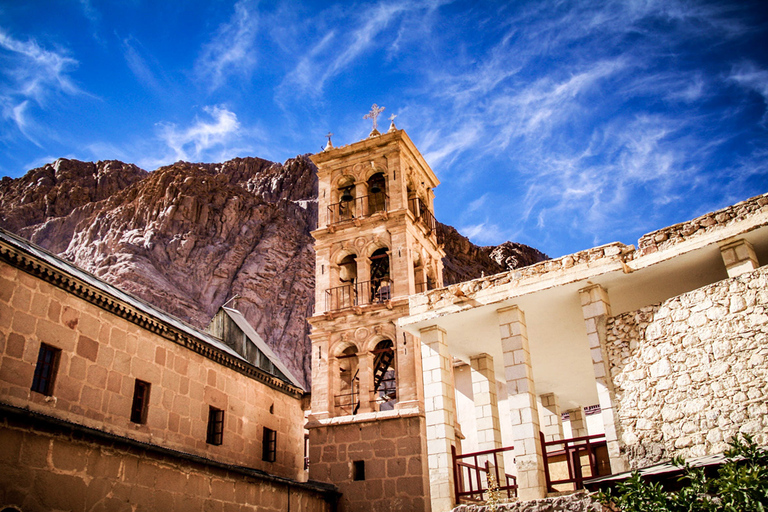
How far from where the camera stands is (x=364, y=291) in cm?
2347

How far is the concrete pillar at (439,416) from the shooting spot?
561 inches

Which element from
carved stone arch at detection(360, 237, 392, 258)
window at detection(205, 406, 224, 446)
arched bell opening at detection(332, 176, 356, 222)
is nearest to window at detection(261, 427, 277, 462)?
window at detection(205, 406, 224, 446)

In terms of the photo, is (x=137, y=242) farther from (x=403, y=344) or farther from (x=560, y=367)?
(x=560, y=367)

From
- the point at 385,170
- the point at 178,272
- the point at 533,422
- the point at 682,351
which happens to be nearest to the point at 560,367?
the point at 533,422

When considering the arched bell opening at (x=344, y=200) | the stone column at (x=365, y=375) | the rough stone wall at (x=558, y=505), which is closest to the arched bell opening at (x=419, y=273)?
the arched bell opening at (x=344, y=200)

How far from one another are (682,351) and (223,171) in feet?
198

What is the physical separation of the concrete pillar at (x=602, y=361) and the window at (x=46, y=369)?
11.2 metres

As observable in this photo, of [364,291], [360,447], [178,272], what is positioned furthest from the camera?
[178,272]

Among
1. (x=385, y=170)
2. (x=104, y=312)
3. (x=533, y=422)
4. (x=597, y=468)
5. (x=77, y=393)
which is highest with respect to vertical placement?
(x=385, y=170)

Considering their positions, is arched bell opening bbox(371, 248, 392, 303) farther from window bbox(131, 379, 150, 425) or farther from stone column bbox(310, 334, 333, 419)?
window bbox(131, 379, 150, 425)

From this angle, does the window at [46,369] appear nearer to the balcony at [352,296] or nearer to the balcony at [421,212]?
A: the balcony at [352,296]

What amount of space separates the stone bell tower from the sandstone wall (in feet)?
16.4

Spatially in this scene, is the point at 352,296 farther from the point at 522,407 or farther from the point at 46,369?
the point at 46,369

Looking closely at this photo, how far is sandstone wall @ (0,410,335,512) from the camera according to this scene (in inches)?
430
